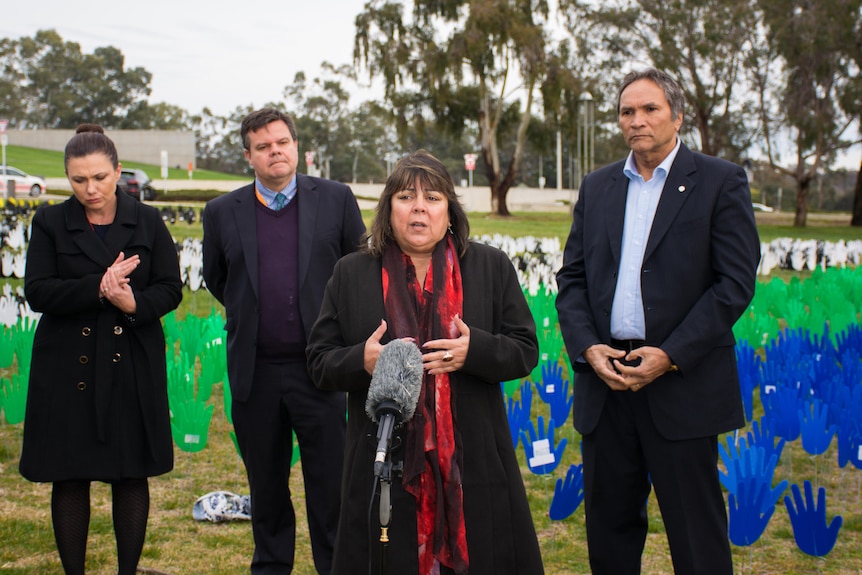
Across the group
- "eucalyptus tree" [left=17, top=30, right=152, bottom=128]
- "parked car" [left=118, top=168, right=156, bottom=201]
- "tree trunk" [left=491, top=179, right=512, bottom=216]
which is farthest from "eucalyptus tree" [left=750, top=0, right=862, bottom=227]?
"eucalyptus tree" [left=17, top=30, right=152, bottom=128]

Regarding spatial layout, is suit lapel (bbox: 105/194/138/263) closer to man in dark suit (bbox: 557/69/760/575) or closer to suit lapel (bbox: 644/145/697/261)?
man in dark suit (bbox: 557/69/760/575)

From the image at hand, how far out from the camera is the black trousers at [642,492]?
10.2 ft

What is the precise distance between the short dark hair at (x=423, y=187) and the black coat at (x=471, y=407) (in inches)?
2.0

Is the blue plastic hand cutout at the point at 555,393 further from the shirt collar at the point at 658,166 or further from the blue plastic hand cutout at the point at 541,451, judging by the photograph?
the shirt collar at the point at 658,166

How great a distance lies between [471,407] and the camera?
2.67 meters

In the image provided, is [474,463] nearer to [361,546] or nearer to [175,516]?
[361,546]

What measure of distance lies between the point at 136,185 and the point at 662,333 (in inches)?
1311

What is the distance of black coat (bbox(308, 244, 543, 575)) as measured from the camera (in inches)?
101

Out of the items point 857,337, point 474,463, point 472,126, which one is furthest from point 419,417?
point 472,126

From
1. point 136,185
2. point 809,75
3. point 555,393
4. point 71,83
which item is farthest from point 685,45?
point 71,83

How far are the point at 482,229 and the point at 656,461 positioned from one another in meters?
23.3

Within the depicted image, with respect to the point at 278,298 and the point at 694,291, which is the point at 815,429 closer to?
the point at 694,291

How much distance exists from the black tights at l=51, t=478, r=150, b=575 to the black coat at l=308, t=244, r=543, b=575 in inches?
50.8

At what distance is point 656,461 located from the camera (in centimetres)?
Result: 317
